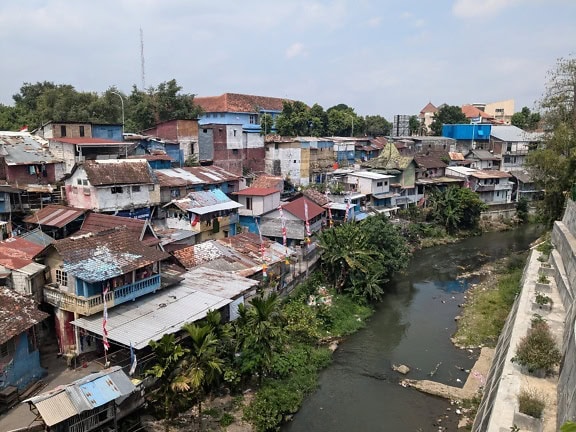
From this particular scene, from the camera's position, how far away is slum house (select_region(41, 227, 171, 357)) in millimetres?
16266

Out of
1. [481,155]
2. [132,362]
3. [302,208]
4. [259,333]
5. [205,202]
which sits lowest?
[132,362]

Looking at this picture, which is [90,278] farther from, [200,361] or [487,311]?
[487,311]

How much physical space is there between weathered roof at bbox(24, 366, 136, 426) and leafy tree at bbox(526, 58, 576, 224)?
2729 cm

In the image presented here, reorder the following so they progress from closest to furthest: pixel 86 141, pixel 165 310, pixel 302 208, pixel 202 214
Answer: pixel 165 310, pixel 202 214, pixel 86 141, pixel 302 208

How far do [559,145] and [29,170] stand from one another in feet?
109

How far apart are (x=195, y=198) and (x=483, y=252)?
88.3 ft

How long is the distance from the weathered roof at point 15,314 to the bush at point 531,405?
1537 cm

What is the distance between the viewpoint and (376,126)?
232ft

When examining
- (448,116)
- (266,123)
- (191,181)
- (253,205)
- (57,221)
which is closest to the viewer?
(57,221)

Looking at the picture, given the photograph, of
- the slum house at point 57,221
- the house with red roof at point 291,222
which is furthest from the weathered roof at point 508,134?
the slum house at point 57,221

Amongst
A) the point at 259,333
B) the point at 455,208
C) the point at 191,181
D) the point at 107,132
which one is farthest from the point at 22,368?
the point at 455,208

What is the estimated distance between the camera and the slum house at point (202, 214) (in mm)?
28453

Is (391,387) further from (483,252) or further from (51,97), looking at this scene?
(51,97)

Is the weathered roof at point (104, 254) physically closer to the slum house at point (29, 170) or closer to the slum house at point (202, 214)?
the slum house at point (202, 214)
